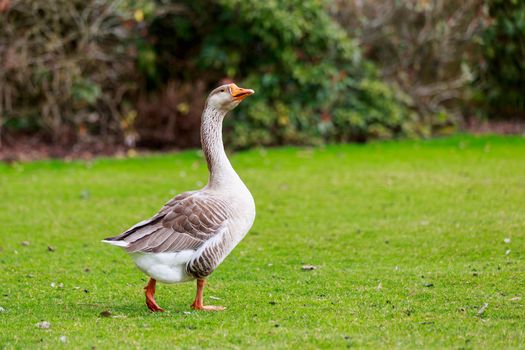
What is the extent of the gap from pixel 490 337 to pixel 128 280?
3.91 m

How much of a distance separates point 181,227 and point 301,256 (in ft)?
8.98

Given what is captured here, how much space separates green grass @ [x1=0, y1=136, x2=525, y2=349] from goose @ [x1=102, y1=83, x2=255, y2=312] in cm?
36

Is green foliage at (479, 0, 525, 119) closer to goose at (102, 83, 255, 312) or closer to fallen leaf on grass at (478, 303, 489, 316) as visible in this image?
goose at (102, 83, 255, 312)

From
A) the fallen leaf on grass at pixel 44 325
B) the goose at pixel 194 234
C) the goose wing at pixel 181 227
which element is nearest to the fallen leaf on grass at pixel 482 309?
the goose at pixel 194 234

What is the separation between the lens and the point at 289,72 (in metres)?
18.5

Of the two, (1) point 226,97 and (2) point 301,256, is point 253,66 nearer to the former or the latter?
(2) point 301,256

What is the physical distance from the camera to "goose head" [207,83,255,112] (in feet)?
→ 24.4

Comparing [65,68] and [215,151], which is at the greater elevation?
[65,68]

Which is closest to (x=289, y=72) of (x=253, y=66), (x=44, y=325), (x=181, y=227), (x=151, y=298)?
(x=253, y=66)


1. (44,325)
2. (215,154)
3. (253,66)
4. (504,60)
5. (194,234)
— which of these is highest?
(504,60)

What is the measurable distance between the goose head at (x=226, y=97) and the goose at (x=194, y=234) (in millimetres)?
52

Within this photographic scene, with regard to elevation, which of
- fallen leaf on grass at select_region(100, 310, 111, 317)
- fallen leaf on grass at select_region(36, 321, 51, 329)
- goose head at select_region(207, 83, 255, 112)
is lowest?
fallen leaf on grass at select_region(100, 310, 111, 317)

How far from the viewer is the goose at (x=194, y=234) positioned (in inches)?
265

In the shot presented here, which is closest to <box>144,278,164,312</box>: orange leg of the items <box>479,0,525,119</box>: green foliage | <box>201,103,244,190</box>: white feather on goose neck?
<box>201,103,244,190</box>: white feather on goose neck
